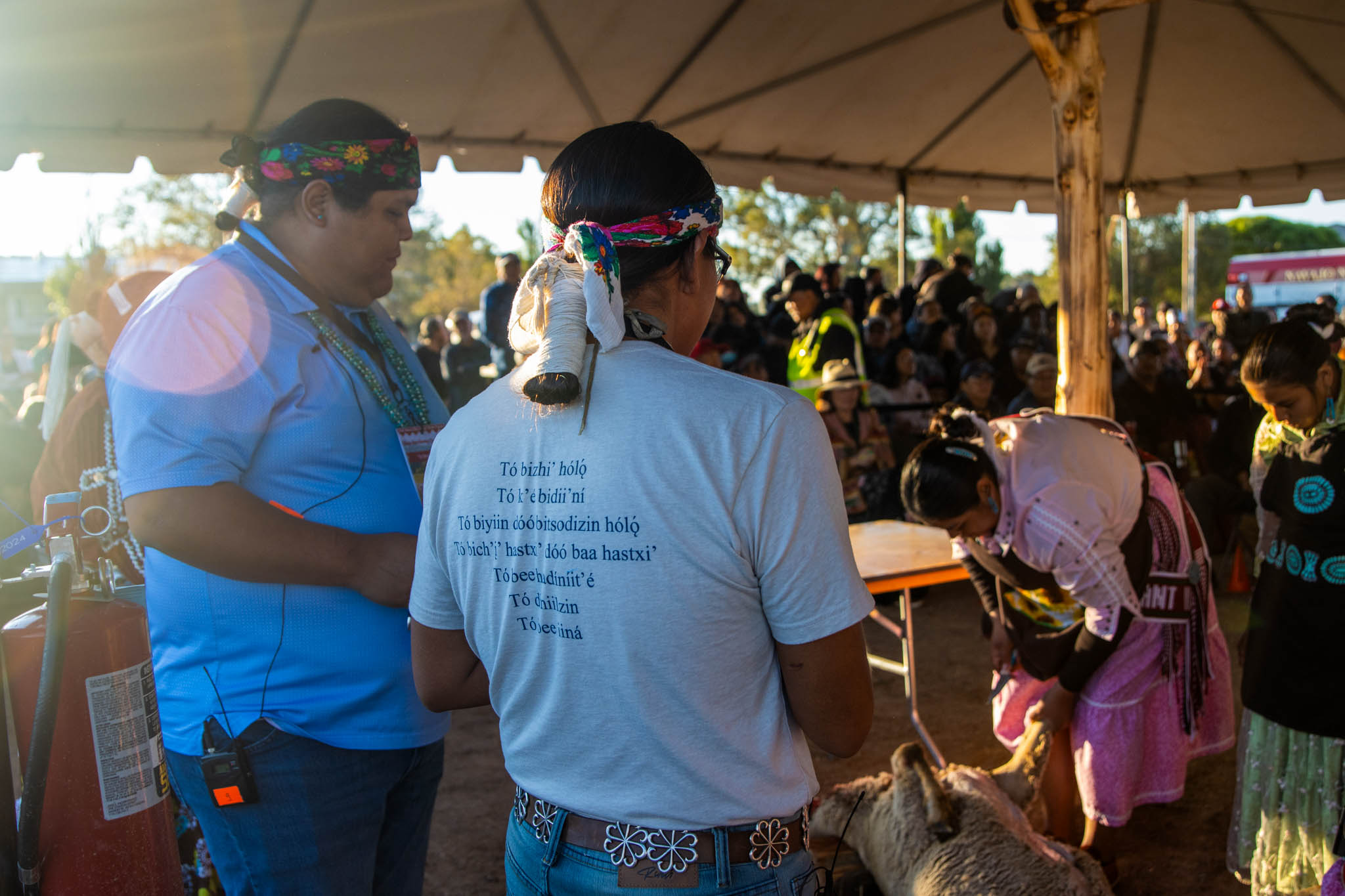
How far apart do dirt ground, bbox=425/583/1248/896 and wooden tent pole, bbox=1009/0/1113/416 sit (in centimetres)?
148

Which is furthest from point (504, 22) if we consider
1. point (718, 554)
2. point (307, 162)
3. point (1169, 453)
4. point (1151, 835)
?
point (1169, 453)

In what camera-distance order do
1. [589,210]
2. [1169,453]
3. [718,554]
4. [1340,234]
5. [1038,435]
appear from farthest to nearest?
1. [1340,234]
2. [1169,453]
3. [1038,435]
4. [589,210]
5. [718,554]

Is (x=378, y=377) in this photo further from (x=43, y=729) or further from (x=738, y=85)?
(x=738, y=85)

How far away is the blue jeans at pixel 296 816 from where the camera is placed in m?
1.50

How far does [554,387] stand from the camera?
3.27 feet

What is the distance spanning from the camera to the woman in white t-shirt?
1000mm

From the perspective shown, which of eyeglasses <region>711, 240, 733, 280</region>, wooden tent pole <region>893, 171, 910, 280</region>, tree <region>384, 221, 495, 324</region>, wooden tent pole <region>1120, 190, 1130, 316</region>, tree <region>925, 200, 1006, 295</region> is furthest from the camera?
tree <region>384, 221, 495, 324</region>

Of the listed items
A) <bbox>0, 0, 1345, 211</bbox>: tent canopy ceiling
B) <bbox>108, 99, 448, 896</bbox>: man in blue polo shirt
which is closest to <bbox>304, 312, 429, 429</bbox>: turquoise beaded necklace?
<bbox>108, 99, 448, 896</bbox>: man in blue polo shirt

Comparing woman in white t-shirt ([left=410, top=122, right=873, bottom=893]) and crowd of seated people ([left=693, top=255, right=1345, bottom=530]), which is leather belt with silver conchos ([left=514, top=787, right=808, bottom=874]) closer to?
woman in white t-shirt ([left=410, top=122, right=873, bottom=893])

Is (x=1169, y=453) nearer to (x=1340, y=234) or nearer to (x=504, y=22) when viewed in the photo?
(x=504, y=22)

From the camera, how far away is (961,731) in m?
3.98

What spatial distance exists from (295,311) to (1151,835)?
127 inches

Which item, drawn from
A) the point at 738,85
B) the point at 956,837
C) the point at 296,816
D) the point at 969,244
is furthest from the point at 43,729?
the point at 969,244

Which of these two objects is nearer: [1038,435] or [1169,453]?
[1038,435]
